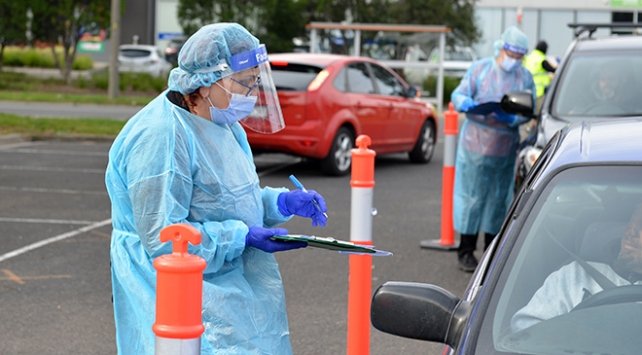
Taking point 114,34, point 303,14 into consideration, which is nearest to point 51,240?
point 114,34

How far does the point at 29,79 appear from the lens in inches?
1491

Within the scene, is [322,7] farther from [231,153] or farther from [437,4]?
[231,153]

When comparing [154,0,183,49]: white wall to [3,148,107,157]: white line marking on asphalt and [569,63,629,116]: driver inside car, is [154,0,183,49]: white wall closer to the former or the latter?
[3,148,107,157]: white line marking on asphalt

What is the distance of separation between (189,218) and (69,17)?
32.2 metres

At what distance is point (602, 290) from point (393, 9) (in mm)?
37389

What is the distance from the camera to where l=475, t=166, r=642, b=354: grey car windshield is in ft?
11.7

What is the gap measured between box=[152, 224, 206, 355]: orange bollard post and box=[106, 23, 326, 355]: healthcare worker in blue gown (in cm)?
92

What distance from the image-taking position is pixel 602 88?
938cm

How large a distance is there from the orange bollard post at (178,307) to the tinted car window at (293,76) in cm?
1308

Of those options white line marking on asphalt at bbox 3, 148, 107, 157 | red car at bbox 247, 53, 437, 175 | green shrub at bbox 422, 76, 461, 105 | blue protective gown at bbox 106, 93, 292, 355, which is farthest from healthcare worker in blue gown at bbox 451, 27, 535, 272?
green shrub at bbox 422, 76, 461, 105

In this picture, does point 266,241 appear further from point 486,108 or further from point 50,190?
point 50,190

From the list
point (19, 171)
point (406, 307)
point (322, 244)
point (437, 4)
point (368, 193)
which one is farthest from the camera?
point (437, 4)

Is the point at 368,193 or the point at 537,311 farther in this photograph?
the point at 368,193

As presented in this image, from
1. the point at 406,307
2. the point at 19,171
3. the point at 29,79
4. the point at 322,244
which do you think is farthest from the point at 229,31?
the point at 29,79
